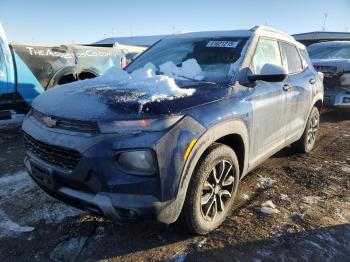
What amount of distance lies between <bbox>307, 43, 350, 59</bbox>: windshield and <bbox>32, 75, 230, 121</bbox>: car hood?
7.19 meters

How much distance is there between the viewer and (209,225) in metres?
3.23

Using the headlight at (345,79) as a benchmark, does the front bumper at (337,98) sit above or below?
below

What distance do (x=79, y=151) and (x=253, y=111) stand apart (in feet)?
5.58

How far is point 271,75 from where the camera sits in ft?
11.3

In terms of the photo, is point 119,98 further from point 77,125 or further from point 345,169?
point 345,169

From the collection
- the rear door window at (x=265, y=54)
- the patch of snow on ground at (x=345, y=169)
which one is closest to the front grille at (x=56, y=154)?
the rear door window at (x=265, y=54)

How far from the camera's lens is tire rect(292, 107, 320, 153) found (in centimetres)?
542

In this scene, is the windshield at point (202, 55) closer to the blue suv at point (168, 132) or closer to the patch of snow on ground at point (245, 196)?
the blue suv at point (168, 132)

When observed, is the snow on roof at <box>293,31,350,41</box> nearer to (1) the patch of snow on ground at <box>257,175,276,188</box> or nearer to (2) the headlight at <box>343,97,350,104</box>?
(2) the headlight at <box>343,97,350,104</box>

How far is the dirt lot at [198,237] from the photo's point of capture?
3018mm

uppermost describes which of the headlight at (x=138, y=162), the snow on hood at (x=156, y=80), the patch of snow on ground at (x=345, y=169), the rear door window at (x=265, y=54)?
the rear door window at (x=265, y=54)

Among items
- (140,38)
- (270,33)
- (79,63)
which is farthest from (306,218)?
(140,38)

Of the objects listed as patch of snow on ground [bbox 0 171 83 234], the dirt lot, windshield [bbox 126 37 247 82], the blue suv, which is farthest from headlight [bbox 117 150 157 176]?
windshield [bbox 126 37 247 82]

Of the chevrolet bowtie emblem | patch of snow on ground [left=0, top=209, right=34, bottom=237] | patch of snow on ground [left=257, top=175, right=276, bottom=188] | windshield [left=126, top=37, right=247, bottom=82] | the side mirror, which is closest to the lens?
the chevrolet bowtie emblem
